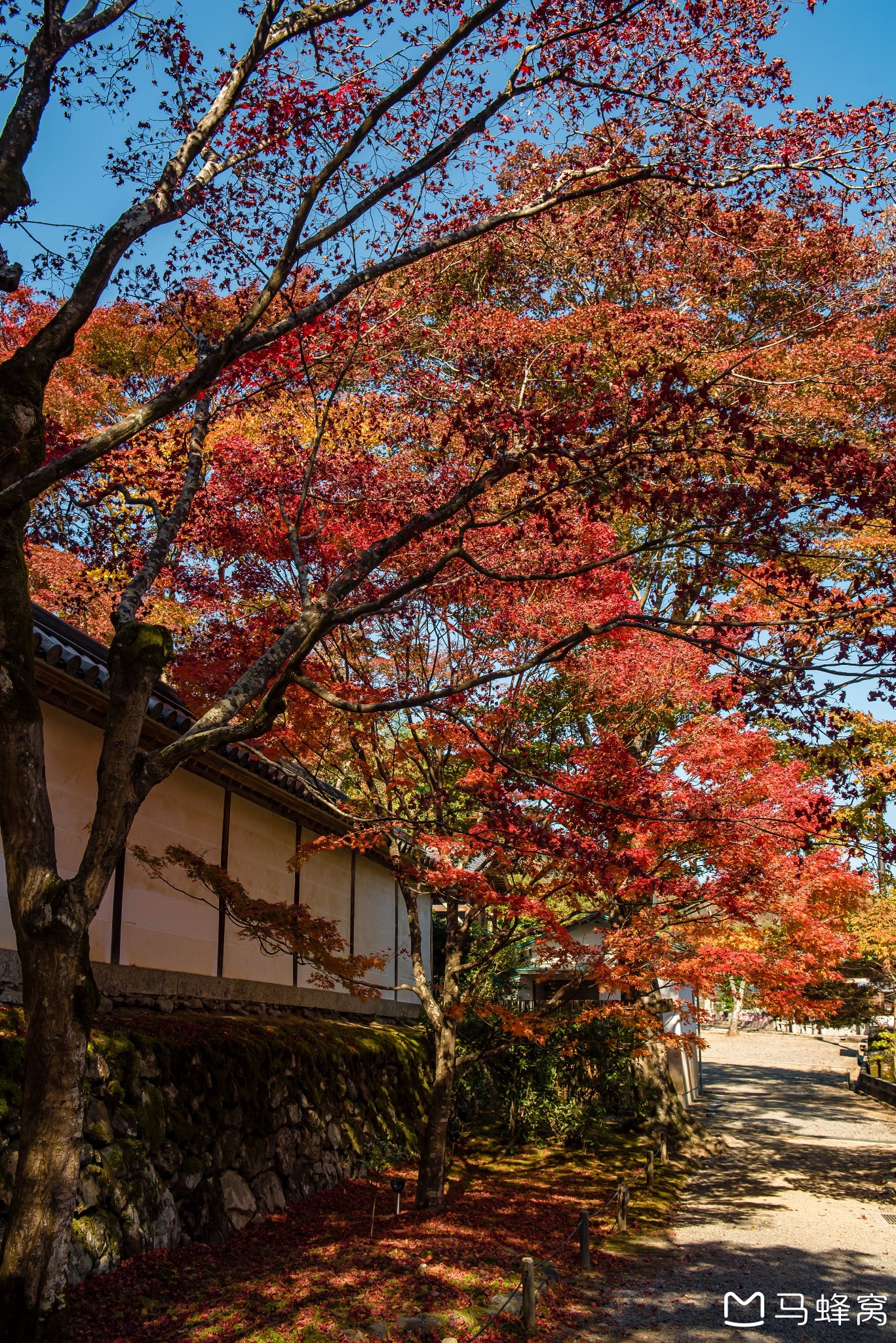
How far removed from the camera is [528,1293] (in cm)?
804

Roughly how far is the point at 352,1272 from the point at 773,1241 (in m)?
6.85

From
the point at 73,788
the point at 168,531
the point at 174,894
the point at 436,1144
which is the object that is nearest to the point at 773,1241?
the point at 436,1144

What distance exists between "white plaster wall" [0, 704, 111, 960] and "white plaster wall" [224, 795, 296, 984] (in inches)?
111

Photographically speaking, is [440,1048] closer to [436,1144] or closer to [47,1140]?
[436,1144]

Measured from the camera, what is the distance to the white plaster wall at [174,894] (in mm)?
10695

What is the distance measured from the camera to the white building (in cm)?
962

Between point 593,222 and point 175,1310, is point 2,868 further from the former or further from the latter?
point 593,222

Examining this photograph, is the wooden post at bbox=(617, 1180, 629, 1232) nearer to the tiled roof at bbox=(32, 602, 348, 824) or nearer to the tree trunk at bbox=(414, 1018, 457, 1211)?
the tree trunk at bbox=(414, 1018, 457, 1211)

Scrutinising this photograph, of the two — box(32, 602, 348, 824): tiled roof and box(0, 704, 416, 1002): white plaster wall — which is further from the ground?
box(32, 602, 348, 824): tiled roof

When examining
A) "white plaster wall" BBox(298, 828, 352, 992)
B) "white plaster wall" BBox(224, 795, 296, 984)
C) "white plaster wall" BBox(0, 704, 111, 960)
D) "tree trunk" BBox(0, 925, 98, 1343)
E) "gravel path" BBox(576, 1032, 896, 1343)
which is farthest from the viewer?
"white plaster wall" BBox(298, 828, 352, 992)

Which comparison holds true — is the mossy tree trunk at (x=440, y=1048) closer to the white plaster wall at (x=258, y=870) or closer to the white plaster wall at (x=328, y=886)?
the white plaster wall at (x=258, y=870)

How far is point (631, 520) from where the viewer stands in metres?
18.5

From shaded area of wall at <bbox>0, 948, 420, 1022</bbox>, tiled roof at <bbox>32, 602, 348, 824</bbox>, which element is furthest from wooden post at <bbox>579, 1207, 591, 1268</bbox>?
tiled roof at <bbox>32, 602, 348, 824</bbox>

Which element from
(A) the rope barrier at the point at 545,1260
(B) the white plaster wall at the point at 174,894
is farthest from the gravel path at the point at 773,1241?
(B) the white plaster wall at the point at 174,894
